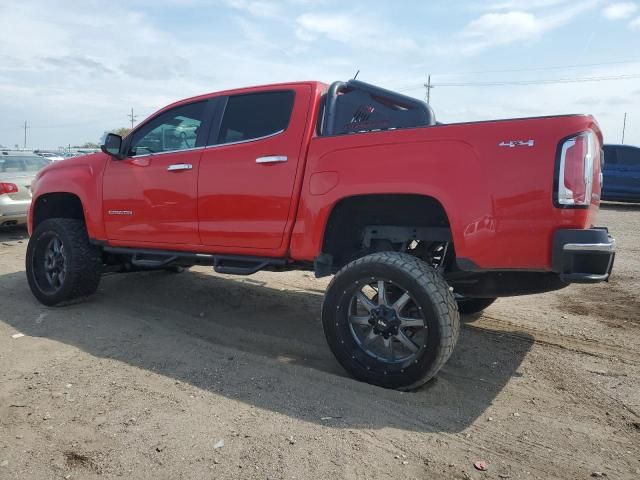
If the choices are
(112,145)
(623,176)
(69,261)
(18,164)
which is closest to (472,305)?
(112,145)

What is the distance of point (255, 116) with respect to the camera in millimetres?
4379

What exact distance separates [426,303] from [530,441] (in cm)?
92

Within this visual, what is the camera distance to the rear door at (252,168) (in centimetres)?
398

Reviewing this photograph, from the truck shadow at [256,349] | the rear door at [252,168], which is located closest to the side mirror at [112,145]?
the rear door at [252,168]

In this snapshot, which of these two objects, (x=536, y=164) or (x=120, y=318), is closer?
(x=536, y=164)

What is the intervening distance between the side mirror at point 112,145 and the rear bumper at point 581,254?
3998 mm

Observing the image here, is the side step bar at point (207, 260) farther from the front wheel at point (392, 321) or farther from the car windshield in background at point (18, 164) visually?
the car windshield in background at point (18, 164)

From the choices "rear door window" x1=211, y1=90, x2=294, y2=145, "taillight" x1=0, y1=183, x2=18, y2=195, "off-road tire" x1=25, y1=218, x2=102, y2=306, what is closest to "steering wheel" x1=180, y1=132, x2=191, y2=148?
"rear door window" x1=211, y1=90, x2=294, y2=145

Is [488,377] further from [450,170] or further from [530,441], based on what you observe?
[450,170]

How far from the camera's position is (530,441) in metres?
2.84

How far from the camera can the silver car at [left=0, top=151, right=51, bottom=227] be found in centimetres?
914

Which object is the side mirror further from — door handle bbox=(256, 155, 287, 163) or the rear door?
door handle bbox=(256, 155, 287, 163)

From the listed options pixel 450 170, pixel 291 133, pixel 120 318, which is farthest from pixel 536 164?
pixel 120 318

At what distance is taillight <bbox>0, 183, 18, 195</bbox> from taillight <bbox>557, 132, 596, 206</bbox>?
9.23m
